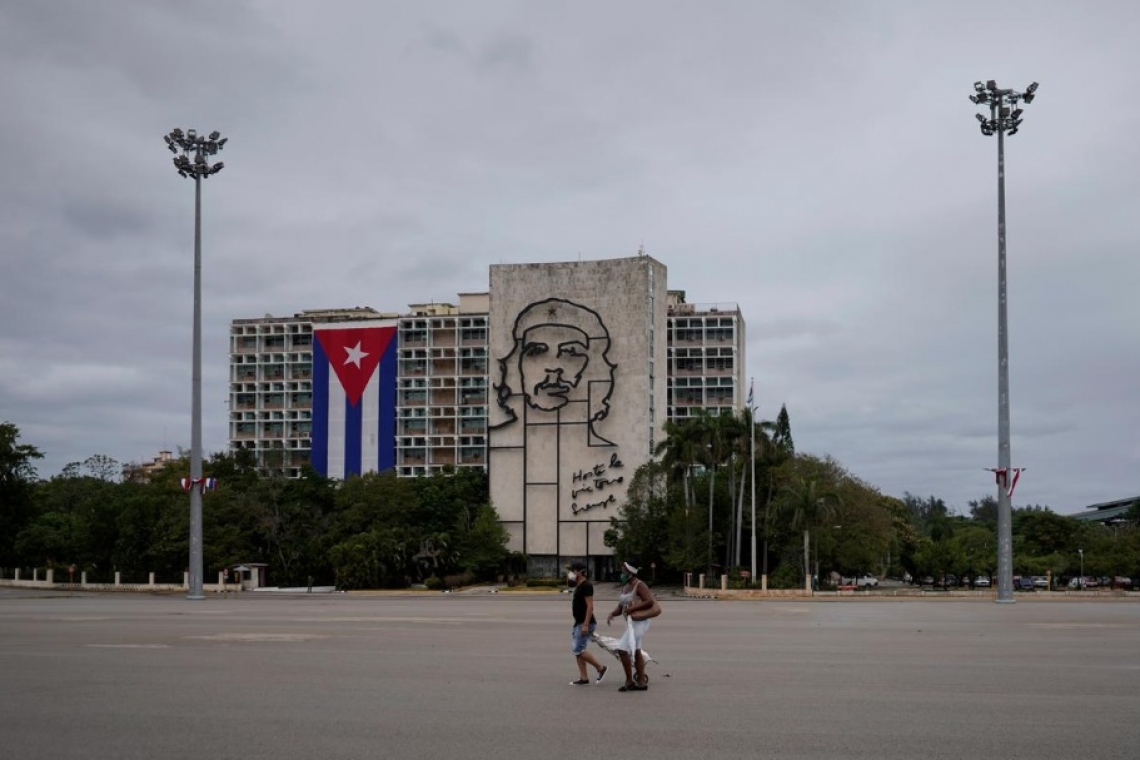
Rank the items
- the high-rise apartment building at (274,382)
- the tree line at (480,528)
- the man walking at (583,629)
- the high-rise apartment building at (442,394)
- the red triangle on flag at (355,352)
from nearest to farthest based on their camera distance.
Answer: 1. the man walking at (583,629)
2. the tree line at (480,528)
3. the red triangle on flag at (355,352)
4. the high-rise apartment building at (442,394)
5. the high-rise apartment building at (274,382)

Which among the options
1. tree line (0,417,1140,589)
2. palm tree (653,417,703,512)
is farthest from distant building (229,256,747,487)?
palm tree (653,417,703,512)

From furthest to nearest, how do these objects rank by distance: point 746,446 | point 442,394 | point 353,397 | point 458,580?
point 442,394, point 353,397, point 458,580, point 746,446

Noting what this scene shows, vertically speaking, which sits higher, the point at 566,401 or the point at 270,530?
the point at 566,401

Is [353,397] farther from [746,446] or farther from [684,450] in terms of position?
[746,446]

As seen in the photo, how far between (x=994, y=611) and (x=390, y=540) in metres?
48.5

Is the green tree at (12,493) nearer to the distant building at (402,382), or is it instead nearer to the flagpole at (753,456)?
the distant building at (402,382)

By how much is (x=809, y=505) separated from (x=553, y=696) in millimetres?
56805

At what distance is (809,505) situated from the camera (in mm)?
70750

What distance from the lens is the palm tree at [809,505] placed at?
7075 cm

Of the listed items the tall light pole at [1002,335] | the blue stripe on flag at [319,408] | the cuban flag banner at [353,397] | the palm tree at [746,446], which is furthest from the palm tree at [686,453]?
the blue stripe on flag at [319,408]

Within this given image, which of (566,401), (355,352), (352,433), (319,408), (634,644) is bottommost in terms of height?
(634,644)

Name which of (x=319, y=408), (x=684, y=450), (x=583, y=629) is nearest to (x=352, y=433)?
(x=319, y=408)

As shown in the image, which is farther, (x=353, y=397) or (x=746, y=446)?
(x=353, y=397)

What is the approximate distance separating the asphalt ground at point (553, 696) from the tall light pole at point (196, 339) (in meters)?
23.3
